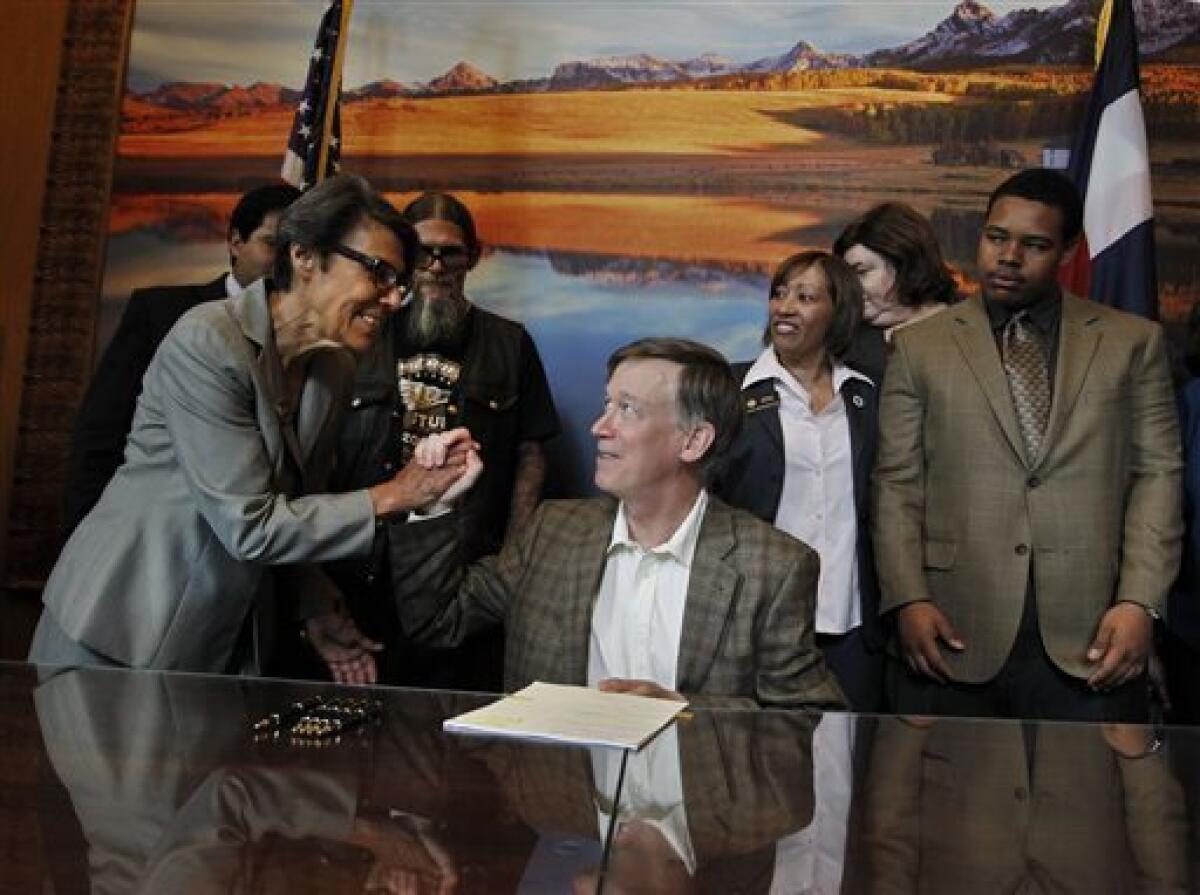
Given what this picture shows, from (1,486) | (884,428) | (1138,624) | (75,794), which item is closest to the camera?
(75,794)

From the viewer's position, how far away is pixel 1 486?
5211 millimetres

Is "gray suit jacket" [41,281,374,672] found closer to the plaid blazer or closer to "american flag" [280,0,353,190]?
the plaid blazer

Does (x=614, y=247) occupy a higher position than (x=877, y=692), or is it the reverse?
(x=614, y=247)

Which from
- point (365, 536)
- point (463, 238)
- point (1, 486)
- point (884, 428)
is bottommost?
point (1, 486)

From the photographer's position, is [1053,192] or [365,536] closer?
[365,536]

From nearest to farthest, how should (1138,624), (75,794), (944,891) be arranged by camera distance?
(944,891)
(75,794)
(1138,624)

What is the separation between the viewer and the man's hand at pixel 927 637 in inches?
138

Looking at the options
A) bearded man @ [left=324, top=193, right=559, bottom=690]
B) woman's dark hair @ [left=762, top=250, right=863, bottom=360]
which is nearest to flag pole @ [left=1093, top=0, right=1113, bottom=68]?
woman's dark hair @ [left=762, top=250, right=863, bottom=360]

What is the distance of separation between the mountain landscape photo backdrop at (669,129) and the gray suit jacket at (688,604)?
6.87 feet

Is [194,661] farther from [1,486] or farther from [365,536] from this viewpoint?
[1,486]

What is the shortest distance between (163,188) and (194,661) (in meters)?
2.91

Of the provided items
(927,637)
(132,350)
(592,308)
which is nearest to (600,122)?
(592,308)

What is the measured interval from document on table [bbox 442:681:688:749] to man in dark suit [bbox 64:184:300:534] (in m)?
1.72

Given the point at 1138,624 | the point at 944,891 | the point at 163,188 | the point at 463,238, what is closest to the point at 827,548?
the point at 1138,624
